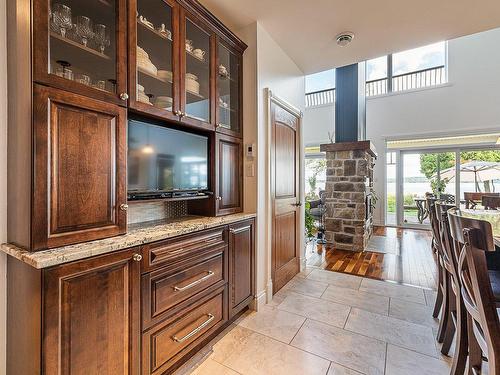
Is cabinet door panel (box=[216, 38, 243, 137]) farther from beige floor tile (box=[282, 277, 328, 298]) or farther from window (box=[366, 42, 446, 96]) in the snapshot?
window (box=[366, 42, 446, 96])

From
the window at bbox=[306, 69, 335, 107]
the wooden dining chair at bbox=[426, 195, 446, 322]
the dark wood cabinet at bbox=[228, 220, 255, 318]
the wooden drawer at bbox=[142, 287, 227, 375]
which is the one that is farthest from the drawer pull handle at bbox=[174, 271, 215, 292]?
the window at bbox=[306, 69, 335, 107]

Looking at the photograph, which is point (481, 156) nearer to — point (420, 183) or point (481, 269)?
point (420, 183)

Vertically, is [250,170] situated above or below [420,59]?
below

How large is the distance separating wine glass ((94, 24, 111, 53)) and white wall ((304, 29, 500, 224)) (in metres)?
6.59

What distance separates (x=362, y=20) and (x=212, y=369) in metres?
3.09

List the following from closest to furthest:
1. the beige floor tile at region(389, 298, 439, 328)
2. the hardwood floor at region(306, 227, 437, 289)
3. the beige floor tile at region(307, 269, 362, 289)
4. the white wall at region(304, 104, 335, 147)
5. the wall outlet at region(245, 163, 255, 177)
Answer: the beige floor tile at region(389, 298, 439, 328) → the wall outlet at region(245, 163, 255, 177) → the beige floor tile at region(307, 269, 362, 289) → the hardwood floor at region(306, 227, 437, 289) → the white wall at region(304, 104, 335, 147)

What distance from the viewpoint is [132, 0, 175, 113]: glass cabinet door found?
1.54 metres

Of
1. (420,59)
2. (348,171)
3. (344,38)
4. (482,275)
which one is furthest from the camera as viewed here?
(420,59)

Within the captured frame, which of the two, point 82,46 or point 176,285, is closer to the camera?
point 82,46

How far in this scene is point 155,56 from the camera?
1653 mm

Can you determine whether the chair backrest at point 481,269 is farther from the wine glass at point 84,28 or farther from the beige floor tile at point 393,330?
the wine glass at point 84,28

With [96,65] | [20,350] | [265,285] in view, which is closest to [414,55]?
[265,285]

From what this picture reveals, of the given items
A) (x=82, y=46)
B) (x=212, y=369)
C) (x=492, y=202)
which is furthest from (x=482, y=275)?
(x=492, y=202)

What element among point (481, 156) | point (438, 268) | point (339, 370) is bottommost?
point (339, 370)
